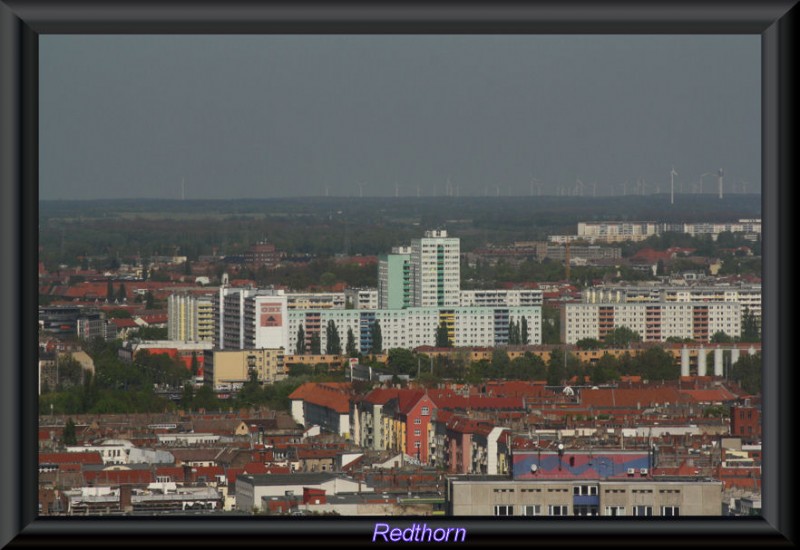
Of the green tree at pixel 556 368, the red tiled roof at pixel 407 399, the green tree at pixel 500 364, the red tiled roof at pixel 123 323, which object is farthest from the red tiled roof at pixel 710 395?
the red tiled roof at pixel 123 323

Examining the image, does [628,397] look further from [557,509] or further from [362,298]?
[557,509]

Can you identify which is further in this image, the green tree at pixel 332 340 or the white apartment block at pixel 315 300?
the white apartment block at pixel 315 300

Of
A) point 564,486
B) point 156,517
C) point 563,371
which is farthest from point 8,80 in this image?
point 563,371

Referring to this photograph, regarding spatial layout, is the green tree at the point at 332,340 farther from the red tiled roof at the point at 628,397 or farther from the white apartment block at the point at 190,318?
the red tiled roof at the point at 628,397

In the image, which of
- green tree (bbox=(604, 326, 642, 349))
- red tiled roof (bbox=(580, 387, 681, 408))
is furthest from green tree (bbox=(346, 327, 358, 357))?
red tiled roof (bbox=(580, 387, 681, 408))

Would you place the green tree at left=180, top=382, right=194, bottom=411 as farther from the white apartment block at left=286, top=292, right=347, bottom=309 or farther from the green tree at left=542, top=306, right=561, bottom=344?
the green tree at left=542, top=306, right=561, bottom=344

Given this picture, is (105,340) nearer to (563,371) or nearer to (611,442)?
(563,371)
